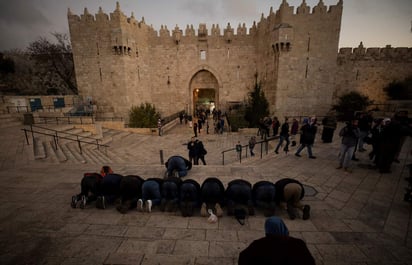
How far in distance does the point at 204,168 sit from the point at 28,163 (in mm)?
7048

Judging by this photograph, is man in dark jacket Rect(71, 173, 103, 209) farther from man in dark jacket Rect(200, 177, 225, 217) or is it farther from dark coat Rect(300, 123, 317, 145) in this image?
dark coat Rect(300, 123, 317, 145)

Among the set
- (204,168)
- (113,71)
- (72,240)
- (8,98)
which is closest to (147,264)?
(72,240)

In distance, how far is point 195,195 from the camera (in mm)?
3643

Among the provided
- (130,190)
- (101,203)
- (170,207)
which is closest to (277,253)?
(170,207)

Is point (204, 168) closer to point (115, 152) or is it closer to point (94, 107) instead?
point (115, 152)

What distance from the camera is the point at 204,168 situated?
6168 millimetres

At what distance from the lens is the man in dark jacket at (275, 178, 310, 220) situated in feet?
11.2

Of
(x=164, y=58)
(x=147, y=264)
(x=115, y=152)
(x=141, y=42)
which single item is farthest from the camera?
(x=164, y=58)

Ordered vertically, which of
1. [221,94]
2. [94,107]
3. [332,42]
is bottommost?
[94,107]

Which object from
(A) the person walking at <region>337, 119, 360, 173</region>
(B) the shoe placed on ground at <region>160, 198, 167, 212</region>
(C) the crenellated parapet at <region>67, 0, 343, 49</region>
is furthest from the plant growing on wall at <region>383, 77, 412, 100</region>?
(B) the shoe placed on ground at <region>160, 198, 167, 212</region>

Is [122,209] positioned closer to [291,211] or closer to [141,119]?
[291,211]

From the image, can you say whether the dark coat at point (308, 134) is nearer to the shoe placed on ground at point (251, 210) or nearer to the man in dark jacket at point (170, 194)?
the shoe placed on ground at point (251, 210)

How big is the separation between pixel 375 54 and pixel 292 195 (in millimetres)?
21054

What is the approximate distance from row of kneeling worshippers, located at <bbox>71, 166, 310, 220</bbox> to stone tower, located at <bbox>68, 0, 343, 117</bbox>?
1243cm
